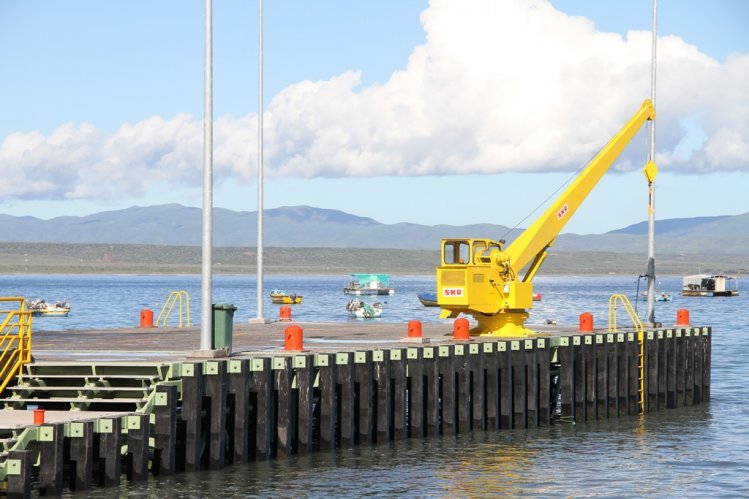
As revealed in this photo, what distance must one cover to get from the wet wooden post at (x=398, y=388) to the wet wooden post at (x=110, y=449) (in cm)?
914

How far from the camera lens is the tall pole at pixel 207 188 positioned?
96.5 ft

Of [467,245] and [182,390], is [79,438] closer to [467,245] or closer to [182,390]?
[182,390]

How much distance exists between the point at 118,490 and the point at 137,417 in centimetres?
140

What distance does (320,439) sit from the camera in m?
30.2

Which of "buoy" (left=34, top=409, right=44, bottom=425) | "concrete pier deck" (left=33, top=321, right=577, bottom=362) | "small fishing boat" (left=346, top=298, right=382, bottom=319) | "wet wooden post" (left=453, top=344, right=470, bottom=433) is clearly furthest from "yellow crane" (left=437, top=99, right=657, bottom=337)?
"small fishing boat" (left=346, top=298, right=382, bottom=319)

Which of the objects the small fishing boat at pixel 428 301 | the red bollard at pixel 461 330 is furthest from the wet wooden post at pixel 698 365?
the red bollard at pixel 461 330

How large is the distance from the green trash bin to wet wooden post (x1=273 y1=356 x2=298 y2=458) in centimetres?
224

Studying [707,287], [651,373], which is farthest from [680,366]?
[707,287]

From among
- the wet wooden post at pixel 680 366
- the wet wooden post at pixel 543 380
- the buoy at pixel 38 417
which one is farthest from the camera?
the wet wooden post at pixel 680 366

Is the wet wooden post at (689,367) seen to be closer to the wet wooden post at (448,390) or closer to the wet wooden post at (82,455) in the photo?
the wet wooden post at (448,390)

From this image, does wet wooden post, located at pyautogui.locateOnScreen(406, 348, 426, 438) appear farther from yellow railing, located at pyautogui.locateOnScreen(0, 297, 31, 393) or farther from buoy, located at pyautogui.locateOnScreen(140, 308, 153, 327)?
buoy, located at pyautogui.locateOnScreen(140, 308, 153, 327)

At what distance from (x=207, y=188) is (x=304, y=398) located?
17.1 feet

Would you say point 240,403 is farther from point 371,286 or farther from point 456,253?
point 371,286

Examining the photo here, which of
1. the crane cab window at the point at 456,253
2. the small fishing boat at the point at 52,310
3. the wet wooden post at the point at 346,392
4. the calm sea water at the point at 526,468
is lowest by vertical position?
the calm sea water at the point at 526,468
